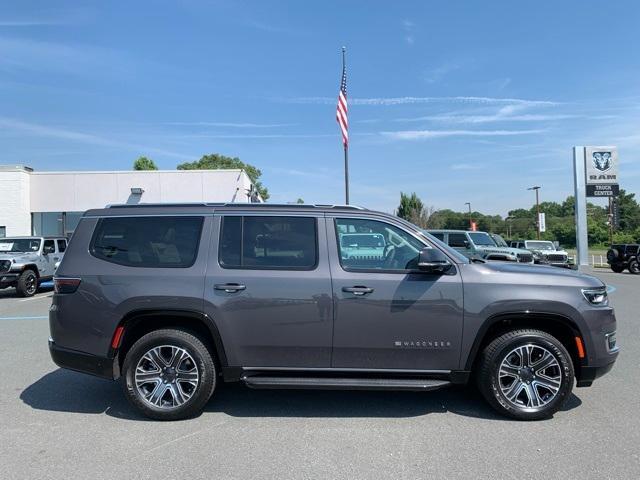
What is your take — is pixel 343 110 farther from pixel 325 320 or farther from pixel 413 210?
pixel 413 210

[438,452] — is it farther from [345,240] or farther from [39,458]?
[39,458]

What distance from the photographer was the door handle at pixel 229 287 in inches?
172

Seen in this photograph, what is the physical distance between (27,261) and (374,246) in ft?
45.9

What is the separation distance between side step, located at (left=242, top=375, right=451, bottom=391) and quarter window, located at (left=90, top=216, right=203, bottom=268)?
1323 millimetres

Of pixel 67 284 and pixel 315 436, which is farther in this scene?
pixel 67 284

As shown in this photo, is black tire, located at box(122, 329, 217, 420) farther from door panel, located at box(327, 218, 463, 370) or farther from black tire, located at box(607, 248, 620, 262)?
black tire, located at box(607, 248, 620, 262)

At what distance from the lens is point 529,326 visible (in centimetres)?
451

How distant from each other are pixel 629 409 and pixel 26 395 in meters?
6.08

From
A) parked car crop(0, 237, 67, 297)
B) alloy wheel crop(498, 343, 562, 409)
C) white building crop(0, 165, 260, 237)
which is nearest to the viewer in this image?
alloy wheel crop(498, 343, 562, 409)

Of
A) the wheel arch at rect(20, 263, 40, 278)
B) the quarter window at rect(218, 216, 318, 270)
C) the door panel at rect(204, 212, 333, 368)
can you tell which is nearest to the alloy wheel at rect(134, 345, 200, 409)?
the door panel at rect(204, 212, 333, 368)

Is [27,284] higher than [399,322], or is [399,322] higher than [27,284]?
[399,322]

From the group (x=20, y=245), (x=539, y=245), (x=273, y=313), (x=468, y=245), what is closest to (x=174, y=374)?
(x=273, y=313)

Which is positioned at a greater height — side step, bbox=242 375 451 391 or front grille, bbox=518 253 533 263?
front grille, bbox=518 253 533 263

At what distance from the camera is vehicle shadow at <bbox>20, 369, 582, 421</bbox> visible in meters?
→ 4.57
